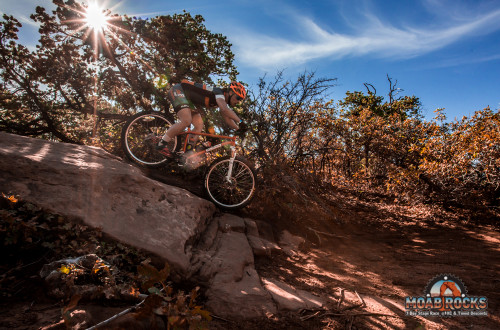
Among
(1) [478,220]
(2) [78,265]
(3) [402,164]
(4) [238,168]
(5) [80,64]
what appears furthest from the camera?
(3) [402,164]

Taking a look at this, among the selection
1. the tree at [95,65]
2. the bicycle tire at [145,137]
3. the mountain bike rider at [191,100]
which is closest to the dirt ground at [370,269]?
the mountain bike rider at [191,100]

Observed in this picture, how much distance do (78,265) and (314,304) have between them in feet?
6.73

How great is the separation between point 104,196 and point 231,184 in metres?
2.13

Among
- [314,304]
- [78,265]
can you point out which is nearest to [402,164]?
[314,304]

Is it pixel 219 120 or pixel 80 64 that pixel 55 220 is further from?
pixel 80 64

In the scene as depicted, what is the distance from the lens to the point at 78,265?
1810mm

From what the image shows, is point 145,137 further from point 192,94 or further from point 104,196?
point 104,196

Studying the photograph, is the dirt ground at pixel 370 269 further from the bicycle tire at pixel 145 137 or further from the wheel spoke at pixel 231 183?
the bicycle tire at pixel 145 137

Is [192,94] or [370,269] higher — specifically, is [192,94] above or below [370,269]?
above

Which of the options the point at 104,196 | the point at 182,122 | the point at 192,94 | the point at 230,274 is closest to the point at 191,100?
the point at 192,94

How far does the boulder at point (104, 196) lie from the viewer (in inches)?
97.4

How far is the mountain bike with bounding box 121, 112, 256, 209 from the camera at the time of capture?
450 centimetres

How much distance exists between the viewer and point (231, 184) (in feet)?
14.7

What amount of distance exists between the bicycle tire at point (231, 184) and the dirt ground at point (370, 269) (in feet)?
1.31
